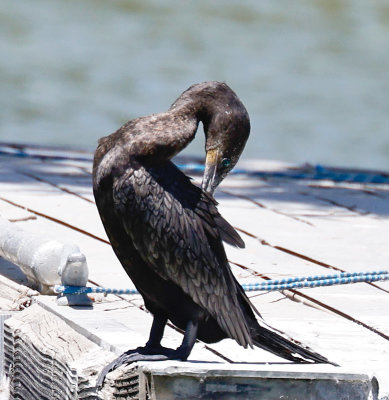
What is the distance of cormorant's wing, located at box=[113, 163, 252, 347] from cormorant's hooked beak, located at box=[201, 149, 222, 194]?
7 cm

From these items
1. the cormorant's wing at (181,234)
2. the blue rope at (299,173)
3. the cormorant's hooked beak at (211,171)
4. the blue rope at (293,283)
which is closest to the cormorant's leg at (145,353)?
the cormorant's wing at (181,234)

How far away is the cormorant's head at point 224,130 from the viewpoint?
345 centimetres

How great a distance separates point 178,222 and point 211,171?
234mm

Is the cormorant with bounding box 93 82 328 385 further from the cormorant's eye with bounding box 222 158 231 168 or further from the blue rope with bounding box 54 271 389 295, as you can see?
the blue rope with bounding box 54 271 389 295

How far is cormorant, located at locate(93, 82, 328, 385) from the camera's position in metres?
3.32

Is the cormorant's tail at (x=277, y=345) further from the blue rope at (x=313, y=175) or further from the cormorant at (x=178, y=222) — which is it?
the blue rope at (x=313, y=175)

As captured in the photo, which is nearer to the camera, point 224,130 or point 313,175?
point 224,130

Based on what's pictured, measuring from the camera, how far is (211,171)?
3514 millimetres

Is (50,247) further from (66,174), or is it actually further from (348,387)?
(66,174)

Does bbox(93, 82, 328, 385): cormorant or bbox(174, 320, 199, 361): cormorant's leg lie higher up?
bbox(93, 82, 328, 385): cormorant

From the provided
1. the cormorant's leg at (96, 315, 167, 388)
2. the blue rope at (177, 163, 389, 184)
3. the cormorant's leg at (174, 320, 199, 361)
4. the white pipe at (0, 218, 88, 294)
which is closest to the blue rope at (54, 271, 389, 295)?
the white pipe at (0, 218, 88, 294)

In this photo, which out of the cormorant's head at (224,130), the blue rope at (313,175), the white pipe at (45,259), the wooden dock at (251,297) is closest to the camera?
the wooden dock at (251,297)

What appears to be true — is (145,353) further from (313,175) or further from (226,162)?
(313,175)

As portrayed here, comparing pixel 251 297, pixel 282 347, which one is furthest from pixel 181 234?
pixel 251 297
